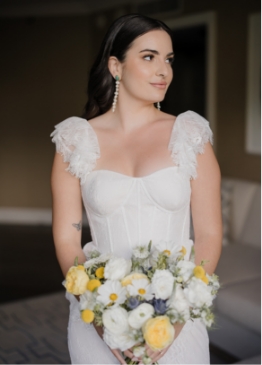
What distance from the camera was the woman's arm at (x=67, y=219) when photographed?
1.85 meters

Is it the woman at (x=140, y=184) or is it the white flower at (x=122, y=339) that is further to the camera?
the woman at (x=140, y=184)

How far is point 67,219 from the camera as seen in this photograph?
1849 mm

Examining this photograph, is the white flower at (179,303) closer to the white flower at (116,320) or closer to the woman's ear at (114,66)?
the white flower at (116,320)

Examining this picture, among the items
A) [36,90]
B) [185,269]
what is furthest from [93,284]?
[36,90]

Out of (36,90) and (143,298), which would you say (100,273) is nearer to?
(143,298)

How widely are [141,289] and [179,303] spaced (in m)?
0.12

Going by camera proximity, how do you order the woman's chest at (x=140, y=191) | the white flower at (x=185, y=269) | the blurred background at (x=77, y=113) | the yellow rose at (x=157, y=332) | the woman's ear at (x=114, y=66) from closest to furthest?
the yellow rose at (x=157, y=332) < the white flower at (x=185, y=269) < the woman's chest at (x=140, y=191) < the woman's ear at (x=114, y=66) < the blurred background at (x=77, y=113)

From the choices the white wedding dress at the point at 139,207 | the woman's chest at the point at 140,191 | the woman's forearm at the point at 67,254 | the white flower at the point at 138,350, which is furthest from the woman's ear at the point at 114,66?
the white flower at the point at 138,350

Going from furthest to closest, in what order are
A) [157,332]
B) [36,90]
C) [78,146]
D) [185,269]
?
[36,90] → [78,146] → [185,269] → [157,332]

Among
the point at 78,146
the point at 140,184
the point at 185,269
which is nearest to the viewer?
the point at 185,269

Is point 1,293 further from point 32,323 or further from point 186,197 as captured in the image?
point 186,197

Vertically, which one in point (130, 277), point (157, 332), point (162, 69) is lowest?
point (157, 332)

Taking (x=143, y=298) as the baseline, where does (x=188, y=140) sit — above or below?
above

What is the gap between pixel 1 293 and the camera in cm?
454
